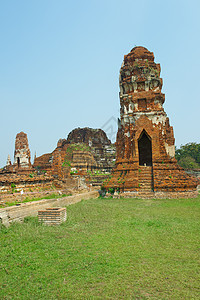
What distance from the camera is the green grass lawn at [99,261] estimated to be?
9.27ft

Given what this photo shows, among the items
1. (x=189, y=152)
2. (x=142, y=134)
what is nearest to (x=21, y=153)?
(x=142, y=134)

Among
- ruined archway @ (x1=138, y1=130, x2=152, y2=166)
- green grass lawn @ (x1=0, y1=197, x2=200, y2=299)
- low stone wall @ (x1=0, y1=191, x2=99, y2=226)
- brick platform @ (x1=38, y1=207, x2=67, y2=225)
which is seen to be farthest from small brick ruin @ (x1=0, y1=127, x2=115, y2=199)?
green grass lawn @ (x1=0, y1=197, x2=200, y2=299)

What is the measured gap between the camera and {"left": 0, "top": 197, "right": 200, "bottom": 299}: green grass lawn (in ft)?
9.27

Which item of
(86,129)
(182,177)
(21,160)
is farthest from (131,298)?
(86,129)

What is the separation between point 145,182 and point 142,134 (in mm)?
3150

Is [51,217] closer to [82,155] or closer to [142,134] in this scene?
[142,134]

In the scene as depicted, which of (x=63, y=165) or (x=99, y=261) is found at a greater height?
(x=63, y=165)

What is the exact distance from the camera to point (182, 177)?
41.0ft

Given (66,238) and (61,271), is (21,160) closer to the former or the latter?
(66,238)

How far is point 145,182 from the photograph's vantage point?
12758 mm

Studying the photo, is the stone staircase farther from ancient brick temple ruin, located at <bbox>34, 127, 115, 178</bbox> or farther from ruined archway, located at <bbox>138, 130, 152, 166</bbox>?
ancient brick temple ruin, located at <bbox>34, 127, 115, 178</bbox>

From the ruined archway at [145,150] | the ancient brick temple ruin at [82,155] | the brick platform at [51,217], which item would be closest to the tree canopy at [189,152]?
the ancient brick temple ruin at [82,155]

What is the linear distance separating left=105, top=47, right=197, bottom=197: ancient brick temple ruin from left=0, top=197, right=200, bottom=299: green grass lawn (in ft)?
21.8

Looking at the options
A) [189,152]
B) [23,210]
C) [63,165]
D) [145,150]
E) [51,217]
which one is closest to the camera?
[51,217]
